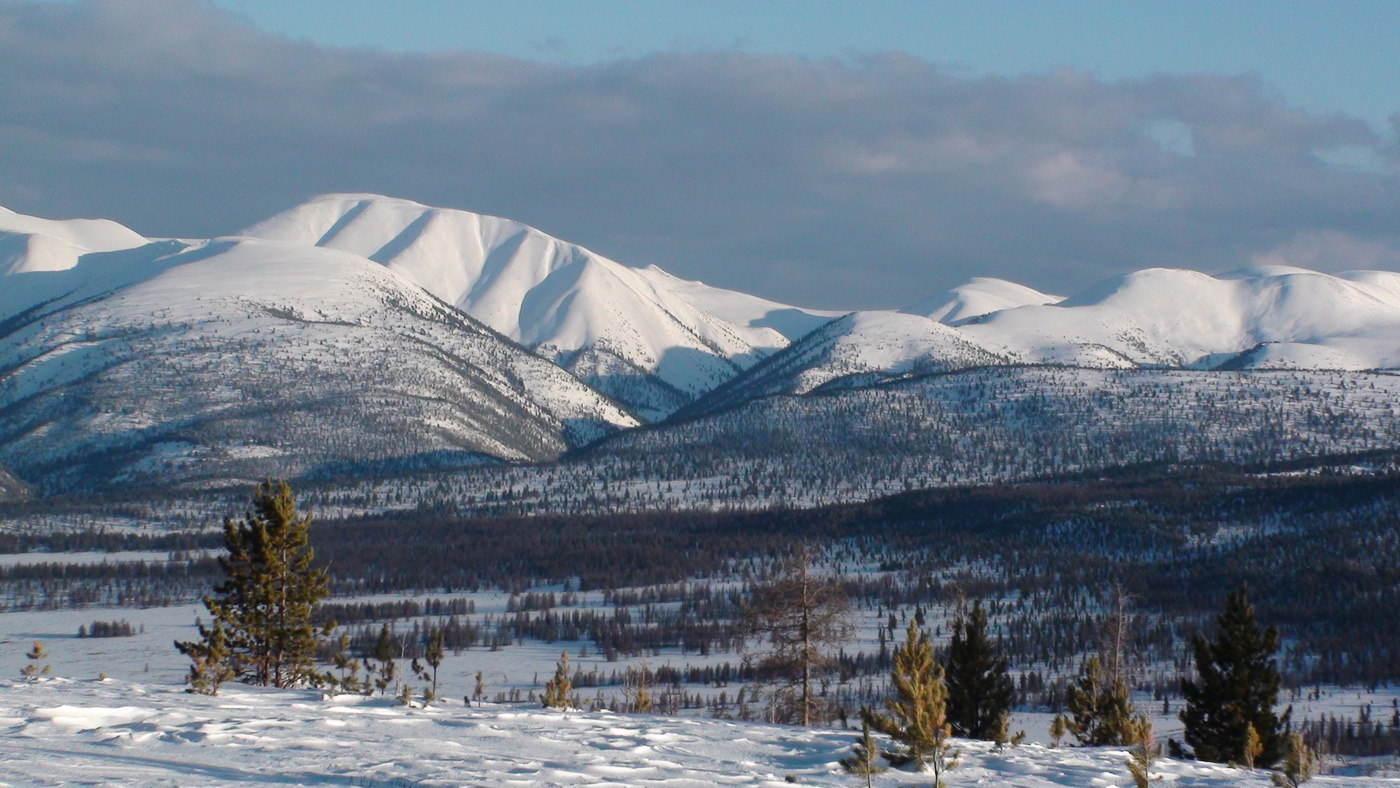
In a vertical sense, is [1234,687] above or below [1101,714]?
above

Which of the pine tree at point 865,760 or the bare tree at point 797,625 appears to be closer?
the pine tree at point 865,760

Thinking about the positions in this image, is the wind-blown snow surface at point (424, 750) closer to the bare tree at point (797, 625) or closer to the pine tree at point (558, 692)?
the pine tree at point (558, 692)

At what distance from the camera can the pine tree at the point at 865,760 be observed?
1973 cm

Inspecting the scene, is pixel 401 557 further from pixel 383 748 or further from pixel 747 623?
pixel 383 748

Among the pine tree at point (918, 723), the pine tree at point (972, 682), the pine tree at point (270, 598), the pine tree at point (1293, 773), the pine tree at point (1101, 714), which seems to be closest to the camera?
the pine tree at point (918, 723)

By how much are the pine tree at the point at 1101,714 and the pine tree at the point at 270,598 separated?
23.5m

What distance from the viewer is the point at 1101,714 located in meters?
38.6

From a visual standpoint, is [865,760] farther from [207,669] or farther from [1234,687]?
[1234,687]

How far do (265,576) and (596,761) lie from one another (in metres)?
24.4

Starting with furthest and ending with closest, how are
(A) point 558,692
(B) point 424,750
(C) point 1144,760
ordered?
(A) point 558,692 < (B) point 424,750 < (C) point 1144,760

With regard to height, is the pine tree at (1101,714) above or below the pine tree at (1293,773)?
below

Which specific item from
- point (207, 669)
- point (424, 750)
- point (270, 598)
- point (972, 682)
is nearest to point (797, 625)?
point (972, 682)

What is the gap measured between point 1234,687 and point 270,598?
104 ft

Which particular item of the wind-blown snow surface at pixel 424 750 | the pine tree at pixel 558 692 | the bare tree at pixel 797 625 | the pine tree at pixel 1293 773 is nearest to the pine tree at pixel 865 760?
the wind-blown snow surface at pixel 424 750
